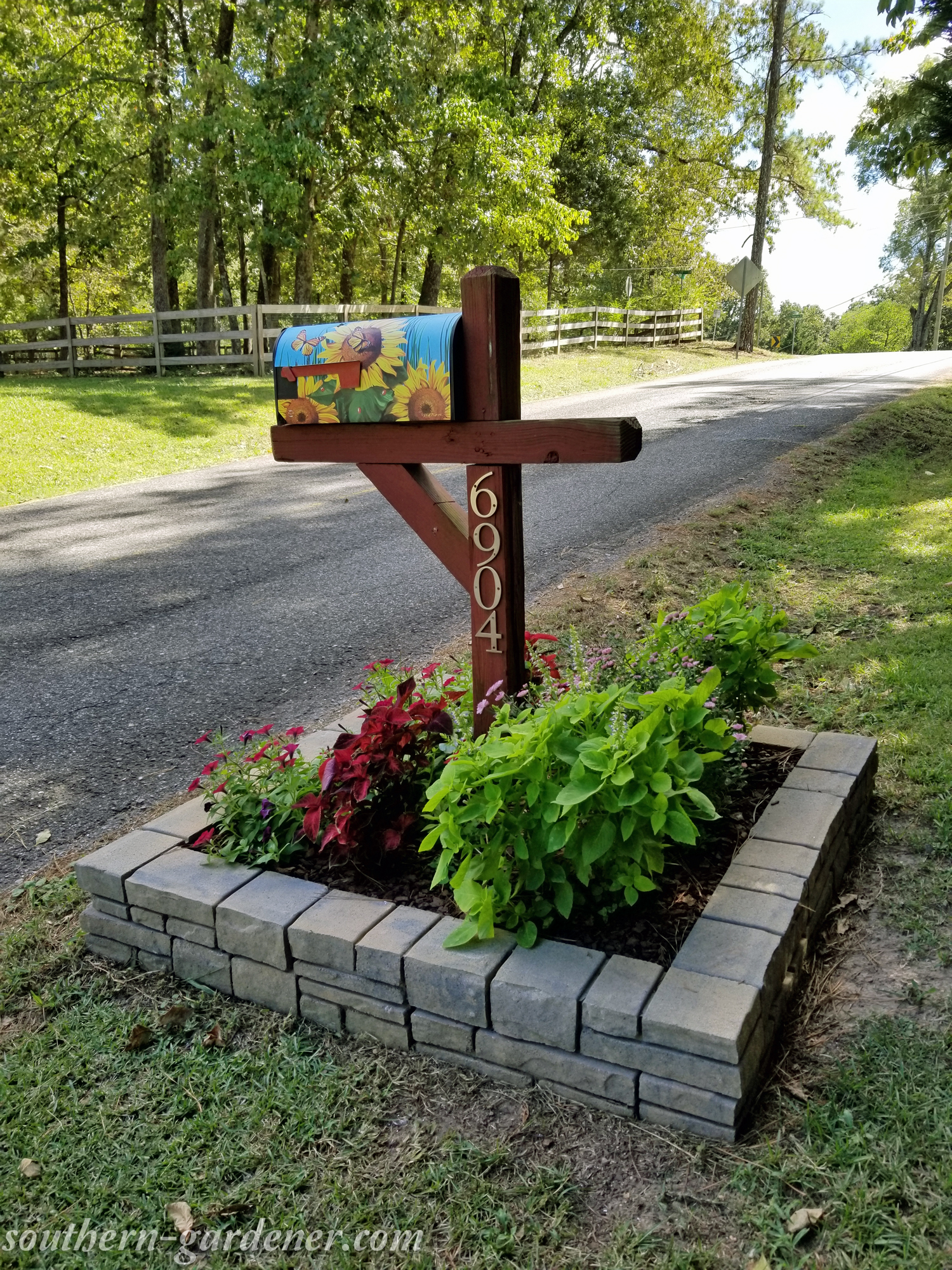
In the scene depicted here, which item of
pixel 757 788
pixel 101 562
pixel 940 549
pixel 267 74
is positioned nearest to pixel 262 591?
pixel 101 562

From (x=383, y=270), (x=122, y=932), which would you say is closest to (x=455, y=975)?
(x=122, y=932)

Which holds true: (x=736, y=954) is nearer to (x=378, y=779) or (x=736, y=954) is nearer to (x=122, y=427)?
(x=378, y=779)

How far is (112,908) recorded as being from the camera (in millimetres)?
2600

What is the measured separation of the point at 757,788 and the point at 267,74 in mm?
18175

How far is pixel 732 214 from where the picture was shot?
3142cm

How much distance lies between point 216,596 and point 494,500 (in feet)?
11.7

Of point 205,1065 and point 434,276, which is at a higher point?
point 434,276

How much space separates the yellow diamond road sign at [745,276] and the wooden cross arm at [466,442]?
23.2 metres

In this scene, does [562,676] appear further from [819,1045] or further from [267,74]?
[267,74]

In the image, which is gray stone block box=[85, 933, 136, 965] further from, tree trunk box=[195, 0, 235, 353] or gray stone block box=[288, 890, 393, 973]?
tree trunk box=[195, 0, 235, 353]

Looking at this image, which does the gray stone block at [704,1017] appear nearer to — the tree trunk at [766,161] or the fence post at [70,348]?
the fence post at [70,348]

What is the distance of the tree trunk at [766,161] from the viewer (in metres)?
23.1

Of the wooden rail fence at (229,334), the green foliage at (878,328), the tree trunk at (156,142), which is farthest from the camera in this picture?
the green foliage at (878,328)

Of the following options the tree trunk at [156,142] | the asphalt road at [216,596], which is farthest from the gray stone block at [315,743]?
the tree trunk at [156,142]
